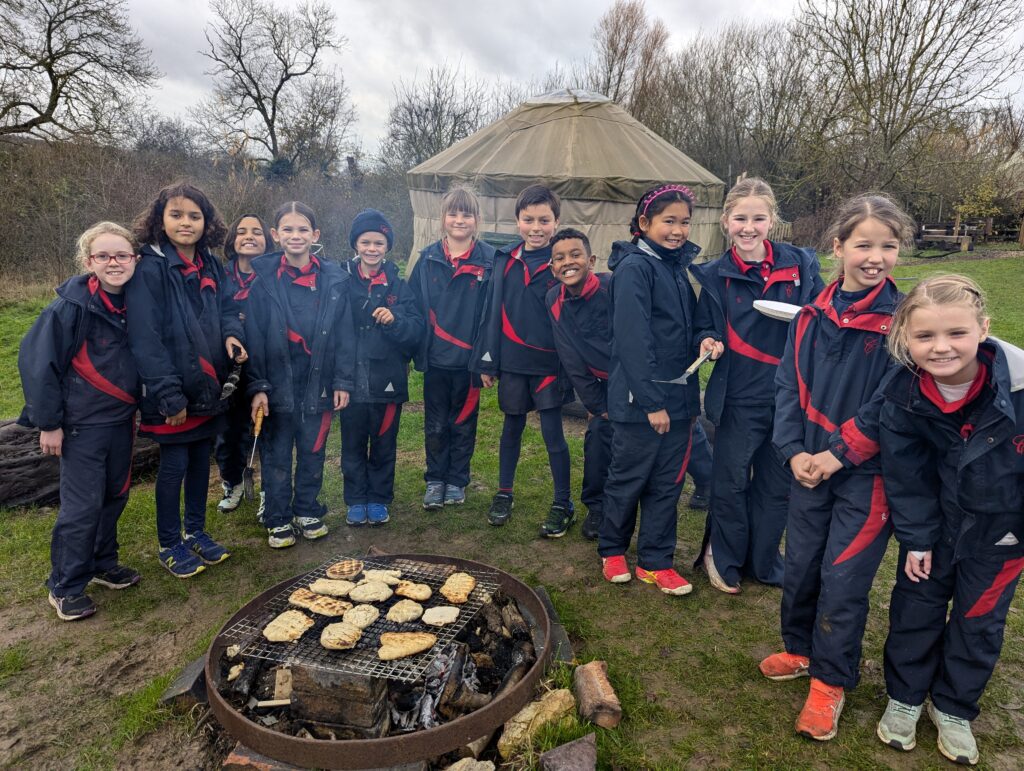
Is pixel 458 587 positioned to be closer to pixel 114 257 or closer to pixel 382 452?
pixel 382 452

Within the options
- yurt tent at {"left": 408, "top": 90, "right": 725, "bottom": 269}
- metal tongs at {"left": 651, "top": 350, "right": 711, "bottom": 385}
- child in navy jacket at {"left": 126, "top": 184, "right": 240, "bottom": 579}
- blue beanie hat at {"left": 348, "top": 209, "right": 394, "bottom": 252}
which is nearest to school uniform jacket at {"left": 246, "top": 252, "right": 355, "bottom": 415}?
child in navy jacket at {"left": 126, "top": 184, "right": 240, "bottom": 579}

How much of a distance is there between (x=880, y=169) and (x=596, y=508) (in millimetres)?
14646

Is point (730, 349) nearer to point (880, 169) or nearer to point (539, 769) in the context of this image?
point (539, 769)

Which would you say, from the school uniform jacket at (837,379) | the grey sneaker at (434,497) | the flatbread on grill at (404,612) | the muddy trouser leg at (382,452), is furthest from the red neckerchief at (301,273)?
the school uniform jacket at (837,379)

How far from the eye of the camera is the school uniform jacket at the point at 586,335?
3.54 meters

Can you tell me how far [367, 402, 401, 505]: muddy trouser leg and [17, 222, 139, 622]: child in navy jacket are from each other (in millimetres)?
1313

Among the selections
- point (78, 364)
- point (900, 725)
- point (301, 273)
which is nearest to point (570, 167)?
point (301, 273)

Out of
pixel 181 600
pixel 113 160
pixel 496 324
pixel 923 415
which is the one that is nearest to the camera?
pixel 923 415

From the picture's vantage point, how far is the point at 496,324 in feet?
12.6

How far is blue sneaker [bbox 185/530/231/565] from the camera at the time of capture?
3543 mm

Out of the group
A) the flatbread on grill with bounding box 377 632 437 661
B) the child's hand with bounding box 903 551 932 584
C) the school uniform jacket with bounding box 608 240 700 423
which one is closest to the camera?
the child's hand with bounding box 903 551 932 584

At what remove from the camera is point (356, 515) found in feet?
13.1

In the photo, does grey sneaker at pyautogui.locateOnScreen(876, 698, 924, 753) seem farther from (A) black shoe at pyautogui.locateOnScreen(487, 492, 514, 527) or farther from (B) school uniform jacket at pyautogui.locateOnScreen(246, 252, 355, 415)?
(B) school uniform jacket at pyautogui.locateOnScreen(246, 252, 355, 415)

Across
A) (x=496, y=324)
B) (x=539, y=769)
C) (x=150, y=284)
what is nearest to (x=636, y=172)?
(x=496, y=324)
